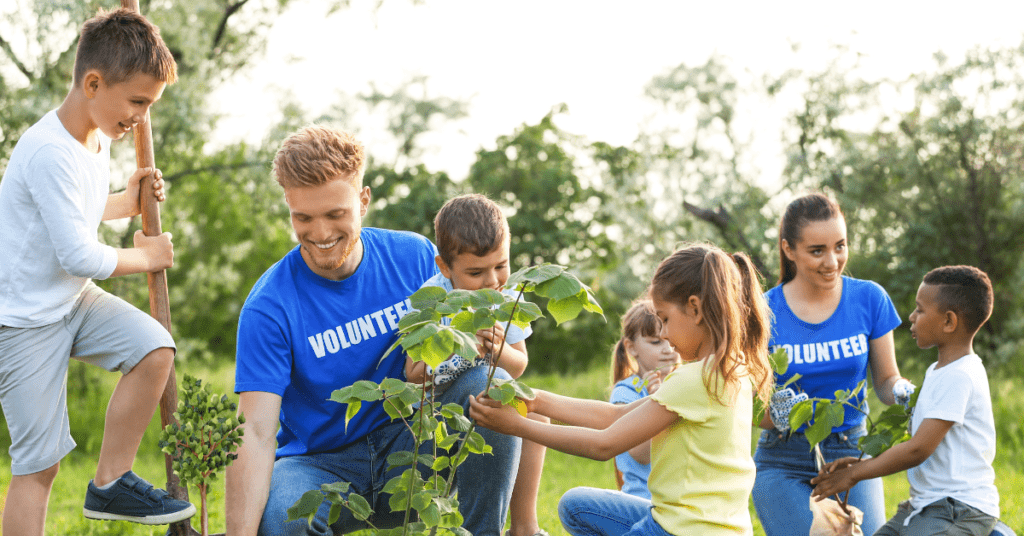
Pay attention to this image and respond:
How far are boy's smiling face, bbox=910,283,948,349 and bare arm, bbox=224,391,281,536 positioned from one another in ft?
8.31

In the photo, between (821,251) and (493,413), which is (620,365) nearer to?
(821,251)

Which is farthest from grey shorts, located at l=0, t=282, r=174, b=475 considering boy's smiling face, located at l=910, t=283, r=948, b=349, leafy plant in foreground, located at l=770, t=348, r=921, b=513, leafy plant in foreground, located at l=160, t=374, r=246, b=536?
boy's smiling face, located at l=910, t=283, r=948, b=349

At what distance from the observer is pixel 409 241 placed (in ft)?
11.6

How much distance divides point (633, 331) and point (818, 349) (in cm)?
85

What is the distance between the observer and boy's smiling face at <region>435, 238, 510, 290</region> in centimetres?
→ 302

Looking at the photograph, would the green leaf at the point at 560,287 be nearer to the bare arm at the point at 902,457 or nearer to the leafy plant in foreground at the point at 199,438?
the leafy plant in foreground at the point at 199,438

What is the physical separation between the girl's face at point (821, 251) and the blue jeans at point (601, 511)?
1.40 meters

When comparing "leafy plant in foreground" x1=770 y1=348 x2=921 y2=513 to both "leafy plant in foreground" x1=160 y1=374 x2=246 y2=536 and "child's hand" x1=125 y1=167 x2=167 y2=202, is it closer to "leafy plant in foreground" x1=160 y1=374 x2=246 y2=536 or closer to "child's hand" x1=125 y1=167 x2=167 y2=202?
"leafy plant in foreground" x1=160 y1=374 x2=246 y2=536

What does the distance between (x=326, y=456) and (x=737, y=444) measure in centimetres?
153

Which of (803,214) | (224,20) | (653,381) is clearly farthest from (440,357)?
(224,20)

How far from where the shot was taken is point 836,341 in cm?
383

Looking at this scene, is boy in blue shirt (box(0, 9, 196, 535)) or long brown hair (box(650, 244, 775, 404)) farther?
boy in blue shirt (box(0, 9, 196, 535))

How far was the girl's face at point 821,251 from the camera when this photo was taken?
3.70 meters

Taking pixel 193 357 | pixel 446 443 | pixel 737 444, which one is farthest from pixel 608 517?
pixel 193 357
